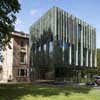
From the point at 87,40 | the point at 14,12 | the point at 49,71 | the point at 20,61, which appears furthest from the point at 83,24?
the point at 14,12

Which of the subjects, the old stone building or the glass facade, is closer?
the old stone building

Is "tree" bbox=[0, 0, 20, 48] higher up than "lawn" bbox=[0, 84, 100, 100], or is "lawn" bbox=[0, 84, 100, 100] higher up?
"tree" bbox=[0, 0, 20, 48]

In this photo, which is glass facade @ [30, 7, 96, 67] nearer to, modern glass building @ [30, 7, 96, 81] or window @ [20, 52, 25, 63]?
modern glass building @ [30, 7, 96, 81]

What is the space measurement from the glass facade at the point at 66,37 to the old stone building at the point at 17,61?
226 inches

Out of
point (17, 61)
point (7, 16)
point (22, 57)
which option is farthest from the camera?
point (22, 57)

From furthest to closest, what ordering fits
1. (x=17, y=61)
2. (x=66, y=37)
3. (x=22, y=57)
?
1. (x=66, y=37)
2. (x=22, y=57)
3. (x=17, y=61)

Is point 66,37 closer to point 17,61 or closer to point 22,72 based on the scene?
point 17,61

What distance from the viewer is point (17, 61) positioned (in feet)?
161

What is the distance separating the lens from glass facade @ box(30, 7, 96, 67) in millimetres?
50750

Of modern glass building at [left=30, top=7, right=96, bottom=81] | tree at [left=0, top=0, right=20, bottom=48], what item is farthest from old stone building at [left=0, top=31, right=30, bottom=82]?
tree at [left=0, top=0, right=20, bottom=48]

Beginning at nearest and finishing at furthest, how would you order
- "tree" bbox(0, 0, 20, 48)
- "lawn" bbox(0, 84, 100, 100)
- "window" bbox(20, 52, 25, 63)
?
"lawn" bbox(0, 84, 100, 100)
"tree" bbox(0, 0, 20, 48)
"window" bbox(20, 52, 25, 63)

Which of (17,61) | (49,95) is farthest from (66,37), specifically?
(49,95)

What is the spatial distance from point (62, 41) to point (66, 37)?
5.51 feet

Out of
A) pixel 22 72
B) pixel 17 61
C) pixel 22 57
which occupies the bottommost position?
pixel 22 72
